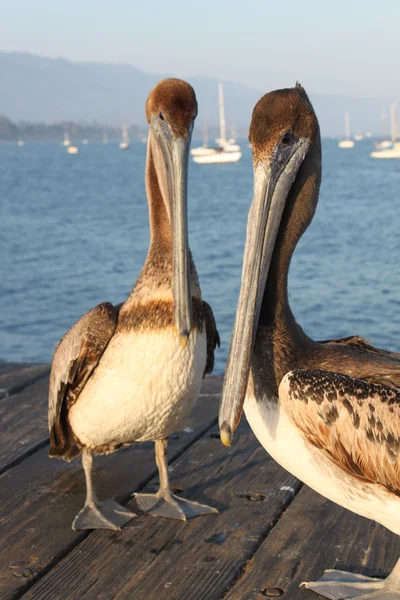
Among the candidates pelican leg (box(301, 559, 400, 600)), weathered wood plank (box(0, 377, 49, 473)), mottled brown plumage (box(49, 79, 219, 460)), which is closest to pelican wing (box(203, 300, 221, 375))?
mottled brown plumage (box(49, 79, 219, 460))

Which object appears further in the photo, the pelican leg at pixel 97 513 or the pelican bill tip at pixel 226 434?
the pelican leg at pixel 97 513

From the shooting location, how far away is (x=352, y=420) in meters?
2.74

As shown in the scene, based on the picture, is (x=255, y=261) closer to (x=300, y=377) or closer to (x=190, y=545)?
(x=300, y=377)

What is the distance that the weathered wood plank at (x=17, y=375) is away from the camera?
5258 millimetres

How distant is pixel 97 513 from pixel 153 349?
73cm

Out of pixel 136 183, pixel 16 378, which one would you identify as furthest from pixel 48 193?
pixel 16 378

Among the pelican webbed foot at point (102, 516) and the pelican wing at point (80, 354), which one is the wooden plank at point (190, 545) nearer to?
the pelican webbed foot at point (102, 516)

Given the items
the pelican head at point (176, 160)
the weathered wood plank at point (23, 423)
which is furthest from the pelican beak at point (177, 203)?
the weathered wood plank at point (23, 423)

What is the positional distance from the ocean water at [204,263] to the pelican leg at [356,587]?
8.83 metres

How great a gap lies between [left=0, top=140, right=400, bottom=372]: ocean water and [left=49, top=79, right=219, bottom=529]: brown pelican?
322 inches

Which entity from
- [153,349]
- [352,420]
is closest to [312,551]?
[352,420]

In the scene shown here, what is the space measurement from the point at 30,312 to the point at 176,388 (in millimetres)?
13552

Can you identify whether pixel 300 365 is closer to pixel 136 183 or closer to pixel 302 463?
pixel 302 463

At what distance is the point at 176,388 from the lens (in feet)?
11.6
